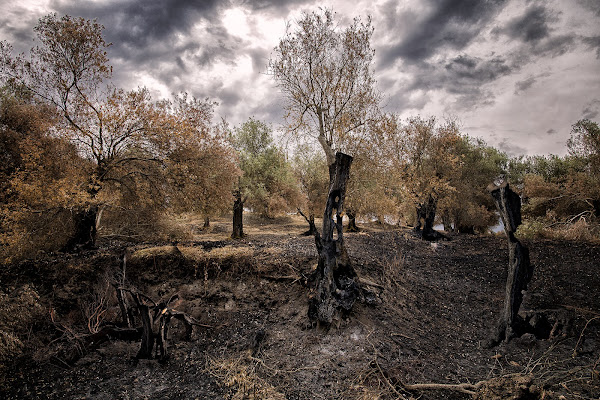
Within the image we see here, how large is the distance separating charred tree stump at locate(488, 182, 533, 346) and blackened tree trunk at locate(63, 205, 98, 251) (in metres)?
15.5

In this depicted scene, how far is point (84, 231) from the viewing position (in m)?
13.1

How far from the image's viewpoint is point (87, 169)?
41.8 feet

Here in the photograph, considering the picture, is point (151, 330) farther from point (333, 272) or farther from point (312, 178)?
point (312, 178)

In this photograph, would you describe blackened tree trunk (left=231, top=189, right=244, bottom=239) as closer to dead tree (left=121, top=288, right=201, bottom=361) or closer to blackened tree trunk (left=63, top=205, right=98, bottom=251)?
blackened tree trunk (left=63, top=205, right=98, bottom=251)

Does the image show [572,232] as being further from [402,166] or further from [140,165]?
[140,165]

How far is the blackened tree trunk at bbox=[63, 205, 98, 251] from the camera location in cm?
1270

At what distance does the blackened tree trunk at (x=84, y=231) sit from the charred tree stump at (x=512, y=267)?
15.5 m

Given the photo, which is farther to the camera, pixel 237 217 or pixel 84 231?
pixel 237 217

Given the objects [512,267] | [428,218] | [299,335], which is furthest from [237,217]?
[512,267]

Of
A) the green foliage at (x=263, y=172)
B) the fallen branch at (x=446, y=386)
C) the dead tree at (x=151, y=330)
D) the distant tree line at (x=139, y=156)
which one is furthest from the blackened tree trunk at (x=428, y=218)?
the dead tree at (x=151, y=330)

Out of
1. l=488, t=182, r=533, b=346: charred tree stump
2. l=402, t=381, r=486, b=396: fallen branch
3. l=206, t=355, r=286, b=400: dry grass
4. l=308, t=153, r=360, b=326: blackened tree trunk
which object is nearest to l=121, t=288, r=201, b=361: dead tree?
l=206, t=355, r=286, b=400: dry grass

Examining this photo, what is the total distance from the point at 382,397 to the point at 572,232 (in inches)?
636

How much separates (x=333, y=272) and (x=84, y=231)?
11.8 m

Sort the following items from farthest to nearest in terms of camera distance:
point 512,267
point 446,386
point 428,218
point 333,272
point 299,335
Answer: point 428,218 → point 333,272 → point 299,335 → point 512,267 → point 446,386
